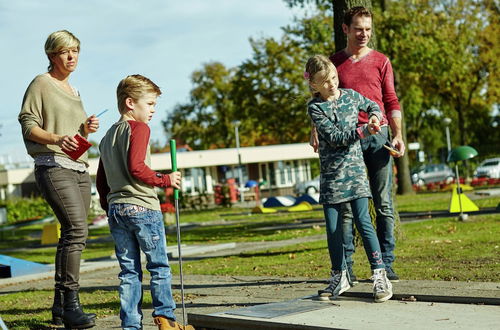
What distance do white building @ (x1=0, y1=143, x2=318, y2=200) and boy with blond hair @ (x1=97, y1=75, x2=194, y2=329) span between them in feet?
177

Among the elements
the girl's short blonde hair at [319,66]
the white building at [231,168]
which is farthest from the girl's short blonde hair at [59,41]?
the white building at [231,168]

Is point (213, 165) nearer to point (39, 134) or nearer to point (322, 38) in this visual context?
point (322, 38)

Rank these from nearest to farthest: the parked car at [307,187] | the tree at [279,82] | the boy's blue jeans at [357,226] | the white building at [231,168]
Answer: the boy's blue jeans at [357,226], the tree at [279,82], the parked car at [307,187], the white building at [231,168]

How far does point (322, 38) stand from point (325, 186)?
27724 millimetres

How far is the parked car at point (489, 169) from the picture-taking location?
4484 centimetres

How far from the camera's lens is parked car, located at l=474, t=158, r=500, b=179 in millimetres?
44844

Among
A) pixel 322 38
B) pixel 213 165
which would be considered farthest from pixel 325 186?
pixel 213 165

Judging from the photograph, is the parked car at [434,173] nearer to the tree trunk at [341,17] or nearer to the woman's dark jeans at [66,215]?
the tree trunk at [341,17]

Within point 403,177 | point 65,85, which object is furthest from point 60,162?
point 403,177

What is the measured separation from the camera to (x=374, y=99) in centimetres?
646

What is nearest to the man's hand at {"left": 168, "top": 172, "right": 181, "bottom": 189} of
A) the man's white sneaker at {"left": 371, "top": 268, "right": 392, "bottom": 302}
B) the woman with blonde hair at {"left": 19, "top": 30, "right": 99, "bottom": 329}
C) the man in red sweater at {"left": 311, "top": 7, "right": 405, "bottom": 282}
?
the woman with blonde hair at {"left": 19, "top": 30, "right": 99, "bottom": 329}

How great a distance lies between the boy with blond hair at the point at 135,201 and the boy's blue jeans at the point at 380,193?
1.75 meters

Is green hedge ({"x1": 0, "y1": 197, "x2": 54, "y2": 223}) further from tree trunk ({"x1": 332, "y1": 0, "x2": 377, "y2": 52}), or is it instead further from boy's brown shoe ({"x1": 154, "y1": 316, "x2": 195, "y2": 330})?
boy's brown shoe ({"x1": 154, "y1": 316, "x2": 195, "y2": 330})

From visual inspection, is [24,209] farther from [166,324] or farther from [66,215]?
[166,324]
